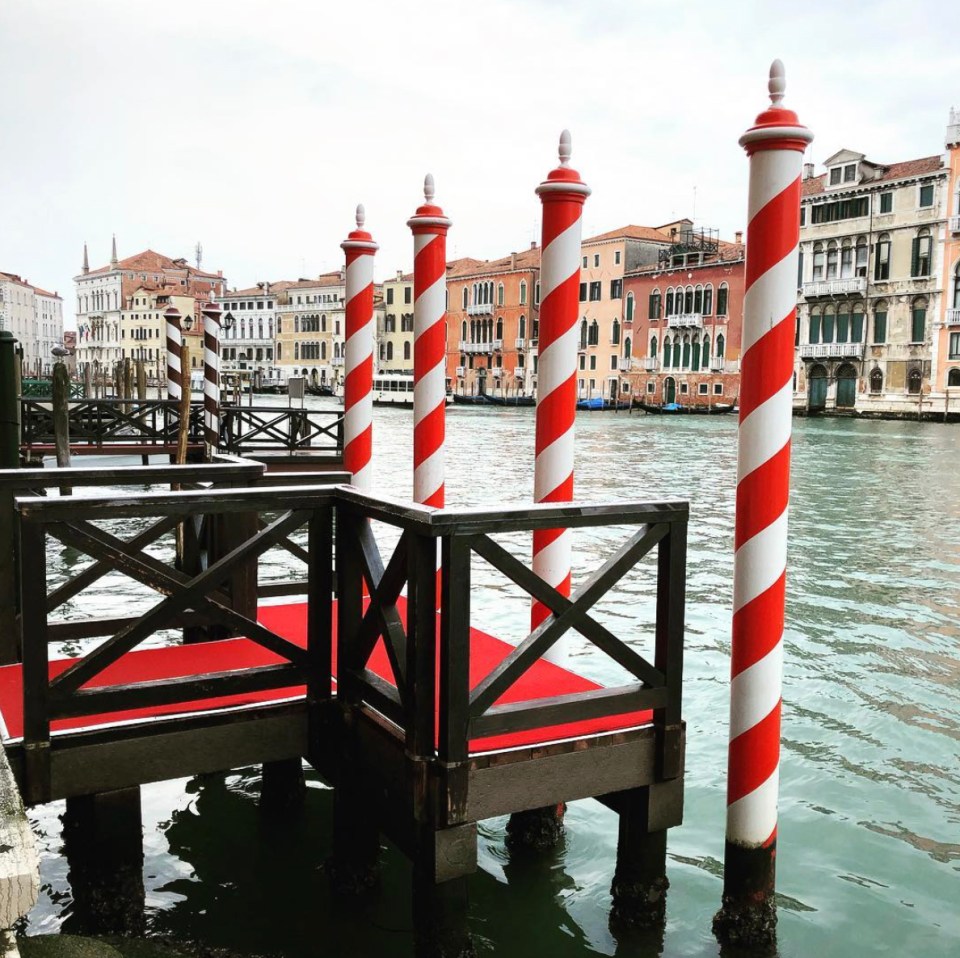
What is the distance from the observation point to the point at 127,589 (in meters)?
6.84

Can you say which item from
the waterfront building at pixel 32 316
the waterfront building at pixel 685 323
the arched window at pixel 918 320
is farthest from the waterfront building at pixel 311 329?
the arched window at pixel 918 320

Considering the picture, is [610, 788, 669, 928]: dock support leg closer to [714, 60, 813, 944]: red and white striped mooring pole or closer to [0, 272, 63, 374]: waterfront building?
[714, 60, 813, 944]: red and white striped mooring pole

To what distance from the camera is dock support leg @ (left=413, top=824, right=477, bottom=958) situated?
7.53 ft

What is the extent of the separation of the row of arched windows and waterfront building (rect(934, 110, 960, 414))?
888 centimetres

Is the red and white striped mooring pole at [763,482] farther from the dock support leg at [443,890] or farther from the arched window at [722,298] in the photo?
the arched window at [722,298]

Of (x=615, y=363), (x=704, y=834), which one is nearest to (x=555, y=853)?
(x=704, y=834)

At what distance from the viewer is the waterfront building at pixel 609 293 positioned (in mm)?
45688

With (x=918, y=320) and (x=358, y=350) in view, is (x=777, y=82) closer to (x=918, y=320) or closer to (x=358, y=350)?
(x=358, y=350)

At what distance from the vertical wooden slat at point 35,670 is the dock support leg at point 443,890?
846 mm

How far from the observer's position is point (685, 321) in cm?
4153

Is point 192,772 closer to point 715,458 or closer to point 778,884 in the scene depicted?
point 778,884

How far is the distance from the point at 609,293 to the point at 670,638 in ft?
148

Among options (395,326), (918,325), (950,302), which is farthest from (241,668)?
(395,326)

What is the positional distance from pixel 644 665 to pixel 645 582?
5108mm
